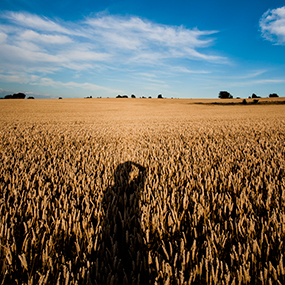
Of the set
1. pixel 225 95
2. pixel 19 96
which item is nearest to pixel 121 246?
pixel 19 96

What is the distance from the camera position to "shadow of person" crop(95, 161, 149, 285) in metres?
0.82

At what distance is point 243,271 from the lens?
0.81m

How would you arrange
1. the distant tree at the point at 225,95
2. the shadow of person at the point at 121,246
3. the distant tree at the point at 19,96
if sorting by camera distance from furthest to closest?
the distant tree at the point at 225,95, the distant tree at the point at 19,96, the shadow of person at the point at 121,246

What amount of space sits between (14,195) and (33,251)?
811mm

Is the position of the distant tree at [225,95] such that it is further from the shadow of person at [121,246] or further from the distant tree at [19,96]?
the shadow of person at [121,246]

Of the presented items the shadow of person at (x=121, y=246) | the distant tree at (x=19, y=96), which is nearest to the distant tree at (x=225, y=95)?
Result: the distant tree at (x=19, y=96)

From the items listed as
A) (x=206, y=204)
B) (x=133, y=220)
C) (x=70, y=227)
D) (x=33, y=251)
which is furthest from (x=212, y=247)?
(x=33, y=251)

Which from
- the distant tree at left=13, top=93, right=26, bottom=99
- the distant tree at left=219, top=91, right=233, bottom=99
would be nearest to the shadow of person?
the distant tree at left=13, top=93, right=26, bottom=99

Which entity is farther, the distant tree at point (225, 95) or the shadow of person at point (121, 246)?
the distant tree at point (225, 95)

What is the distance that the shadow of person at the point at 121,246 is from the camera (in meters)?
0.82

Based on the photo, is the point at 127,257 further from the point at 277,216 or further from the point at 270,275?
the point at 277,216

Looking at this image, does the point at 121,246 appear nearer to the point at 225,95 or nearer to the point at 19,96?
the point at 19,96

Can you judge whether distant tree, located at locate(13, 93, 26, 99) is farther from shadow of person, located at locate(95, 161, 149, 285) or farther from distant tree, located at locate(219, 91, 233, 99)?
distant tree, located at locate(219, 91, 233, 99)

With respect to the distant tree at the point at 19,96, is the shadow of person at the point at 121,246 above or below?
below
